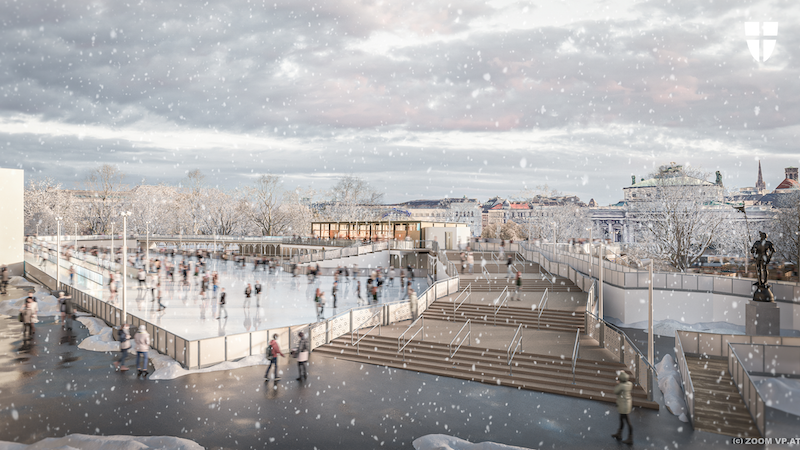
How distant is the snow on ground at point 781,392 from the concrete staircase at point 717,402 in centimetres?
95

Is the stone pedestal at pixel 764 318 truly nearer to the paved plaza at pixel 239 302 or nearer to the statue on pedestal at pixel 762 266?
the statue on pedestal at pixel 762 266

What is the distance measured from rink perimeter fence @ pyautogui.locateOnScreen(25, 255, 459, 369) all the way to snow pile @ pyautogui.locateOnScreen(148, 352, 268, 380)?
0.57ft

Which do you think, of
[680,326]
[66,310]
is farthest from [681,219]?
[66,310]

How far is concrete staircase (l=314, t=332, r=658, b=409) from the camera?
1280 cm

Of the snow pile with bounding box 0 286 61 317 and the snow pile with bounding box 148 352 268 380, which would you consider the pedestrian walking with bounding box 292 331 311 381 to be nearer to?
the snow pile with bounding box 148 352 268 380

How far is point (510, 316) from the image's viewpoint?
Answer: 2031 cm

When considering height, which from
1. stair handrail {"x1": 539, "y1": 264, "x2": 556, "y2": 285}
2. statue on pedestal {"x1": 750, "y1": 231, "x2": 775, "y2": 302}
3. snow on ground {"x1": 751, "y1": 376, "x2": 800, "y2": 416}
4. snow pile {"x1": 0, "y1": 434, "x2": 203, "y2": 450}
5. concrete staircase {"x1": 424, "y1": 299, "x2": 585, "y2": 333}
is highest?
statue on pedestal {"x1": 750, "y1": 231, "x2": 775, "y2": 302}

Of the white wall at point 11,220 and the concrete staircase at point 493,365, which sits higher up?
the white wall at point 11,220

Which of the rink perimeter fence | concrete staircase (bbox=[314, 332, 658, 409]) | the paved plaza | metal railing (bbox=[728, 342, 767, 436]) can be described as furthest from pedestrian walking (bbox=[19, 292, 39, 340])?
metal railing (bbox=[728, 342, 767, 436])

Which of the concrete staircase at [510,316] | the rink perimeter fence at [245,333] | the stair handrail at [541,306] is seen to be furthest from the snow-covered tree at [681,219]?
the rink perimeter fence at [245,333]

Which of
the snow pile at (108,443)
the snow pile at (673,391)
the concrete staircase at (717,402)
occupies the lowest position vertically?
the concrete staircase at (717,402)

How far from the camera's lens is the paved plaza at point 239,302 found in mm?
19047

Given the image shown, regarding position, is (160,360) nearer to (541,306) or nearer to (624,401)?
(624,401)

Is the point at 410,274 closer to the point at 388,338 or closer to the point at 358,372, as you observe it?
the point at 388,338
